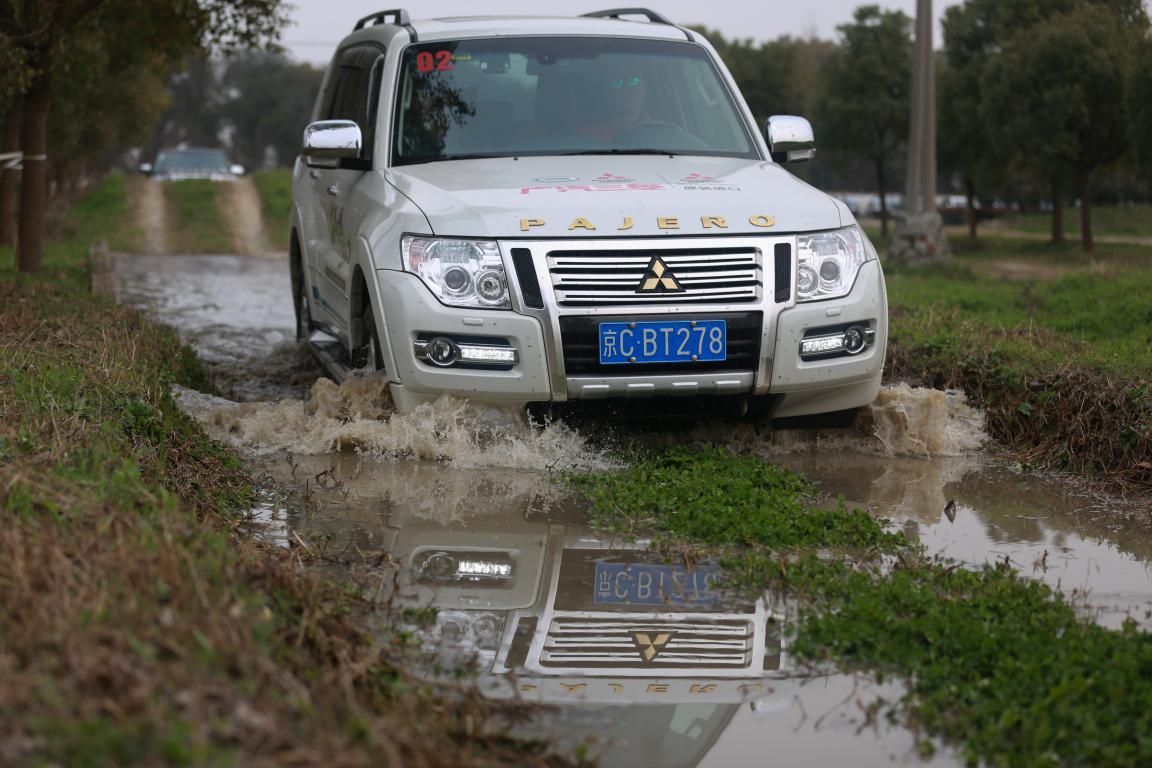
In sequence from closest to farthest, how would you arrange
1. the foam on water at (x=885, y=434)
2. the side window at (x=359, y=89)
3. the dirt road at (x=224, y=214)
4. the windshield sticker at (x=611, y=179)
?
the windshield sticker at (x=611, y=179), the foam on water at (x=885, y=434), the side window at (x=359, y=89), the dirt road at (x=224, y=214)


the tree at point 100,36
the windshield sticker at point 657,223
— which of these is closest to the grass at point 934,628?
the windshield sticker at point 657,223

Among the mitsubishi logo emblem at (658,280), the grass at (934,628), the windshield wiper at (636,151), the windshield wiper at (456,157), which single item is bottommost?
the grass at (934,628)

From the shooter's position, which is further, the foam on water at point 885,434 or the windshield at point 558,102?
the windshield at point 558,102

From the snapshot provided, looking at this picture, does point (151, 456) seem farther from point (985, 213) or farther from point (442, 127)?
point (985, 213)

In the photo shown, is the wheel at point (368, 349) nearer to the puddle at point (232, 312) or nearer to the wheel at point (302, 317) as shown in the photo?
the puddle at point (232, 312)

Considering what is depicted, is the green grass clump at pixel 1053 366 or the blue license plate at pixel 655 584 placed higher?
the green grass clump at pixel 1053 366

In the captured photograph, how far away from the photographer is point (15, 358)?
645cm

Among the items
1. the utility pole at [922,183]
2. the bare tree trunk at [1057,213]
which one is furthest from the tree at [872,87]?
the utility pole at [922,183]


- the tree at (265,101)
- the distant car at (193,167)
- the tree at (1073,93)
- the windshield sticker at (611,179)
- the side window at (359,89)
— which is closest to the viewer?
the windshield sticker at (611,179)

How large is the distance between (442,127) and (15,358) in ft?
7.35

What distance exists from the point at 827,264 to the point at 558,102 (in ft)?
5.94

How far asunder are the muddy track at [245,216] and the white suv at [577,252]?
16.9 metres

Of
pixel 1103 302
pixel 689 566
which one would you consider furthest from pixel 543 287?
pixel 1103 302

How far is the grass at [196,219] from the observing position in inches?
1005
